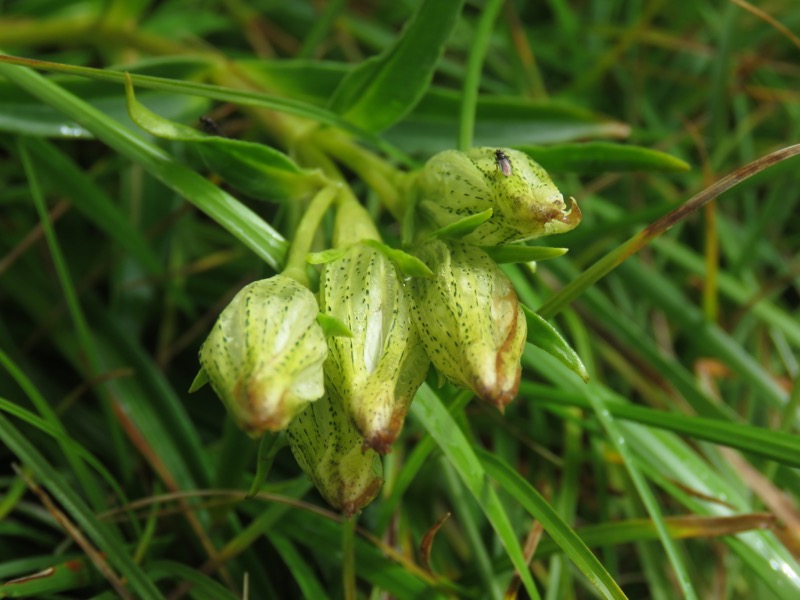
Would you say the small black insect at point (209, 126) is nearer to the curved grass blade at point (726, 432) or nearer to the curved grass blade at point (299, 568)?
the curved grass blade at point (299, 568)

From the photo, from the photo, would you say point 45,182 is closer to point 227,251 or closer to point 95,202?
point 95,202

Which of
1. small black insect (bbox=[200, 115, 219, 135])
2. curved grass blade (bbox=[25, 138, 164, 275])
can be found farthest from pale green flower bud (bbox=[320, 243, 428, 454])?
curved grass blade (bbox=[25, 138, 164, 275])

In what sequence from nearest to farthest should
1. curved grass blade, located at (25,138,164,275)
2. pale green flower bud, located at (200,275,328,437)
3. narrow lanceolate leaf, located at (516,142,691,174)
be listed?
pale green flower bud, located at (200,275,328,437)
narrow lanceolate leaf, located at (516,142,691,174)
curved grass blade, located at (25,138,164,275)

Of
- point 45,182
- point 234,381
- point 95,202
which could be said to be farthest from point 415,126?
point 234,381

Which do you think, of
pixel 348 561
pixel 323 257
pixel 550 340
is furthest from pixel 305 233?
pixel 348 561

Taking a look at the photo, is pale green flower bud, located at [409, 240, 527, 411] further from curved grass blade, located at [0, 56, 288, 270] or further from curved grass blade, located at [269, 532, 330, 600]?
curved grass blade, located at [269, 532, 330, 600]

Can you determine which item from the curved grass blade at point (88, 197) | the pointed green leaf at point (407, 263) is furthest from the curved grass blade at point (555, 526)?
the curved grass blade at point (88, 197)
